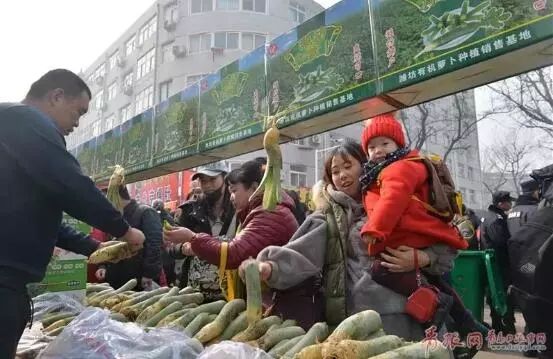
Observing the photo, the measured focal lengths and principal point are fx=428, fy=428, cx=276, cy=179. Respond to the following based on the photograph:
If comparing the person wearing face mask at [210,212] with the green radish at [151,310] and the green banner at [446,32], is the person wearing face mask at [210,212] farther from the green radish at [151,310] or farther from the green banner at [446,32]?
the green banner at [446,32]

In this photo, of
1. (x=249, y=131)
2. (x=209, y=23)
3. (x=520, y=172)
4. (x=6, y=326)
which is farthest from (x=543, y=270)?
(x=209, y=23)

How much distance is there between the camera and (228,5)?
22672mm

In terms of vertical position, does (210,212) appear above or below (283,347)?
above

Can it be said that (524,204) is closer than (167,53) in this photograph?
Yes

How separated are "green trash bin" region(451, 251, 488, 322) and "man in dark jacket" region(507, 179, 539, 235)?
0.69 m

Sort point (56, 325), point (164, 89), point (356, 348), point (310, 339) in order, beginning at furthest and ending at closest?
1. point (164, 89)
2. point (56, 325)
3. point (310, 339)
4. point (356, 348)

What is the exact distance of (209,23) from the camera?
22.6 meters

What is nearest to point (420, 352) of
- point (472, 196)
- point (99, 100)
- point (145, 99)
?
point (145, 99)

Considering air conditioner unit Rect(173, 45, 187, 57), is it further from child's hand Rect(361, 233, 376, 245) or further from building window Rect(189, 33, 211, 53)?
child's hand Rect(361, 233, 376, 245)

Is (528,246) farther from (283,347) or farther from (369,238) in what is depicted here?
(283,347)

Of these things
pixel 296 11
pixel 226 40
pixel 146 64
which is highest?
pixel 296 11

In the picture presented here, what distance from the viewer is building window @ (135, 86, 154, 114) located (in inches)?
973

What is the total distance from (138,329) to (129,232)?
41 cm

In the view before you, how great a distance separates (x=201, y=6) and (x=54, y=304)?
23.1 metres
